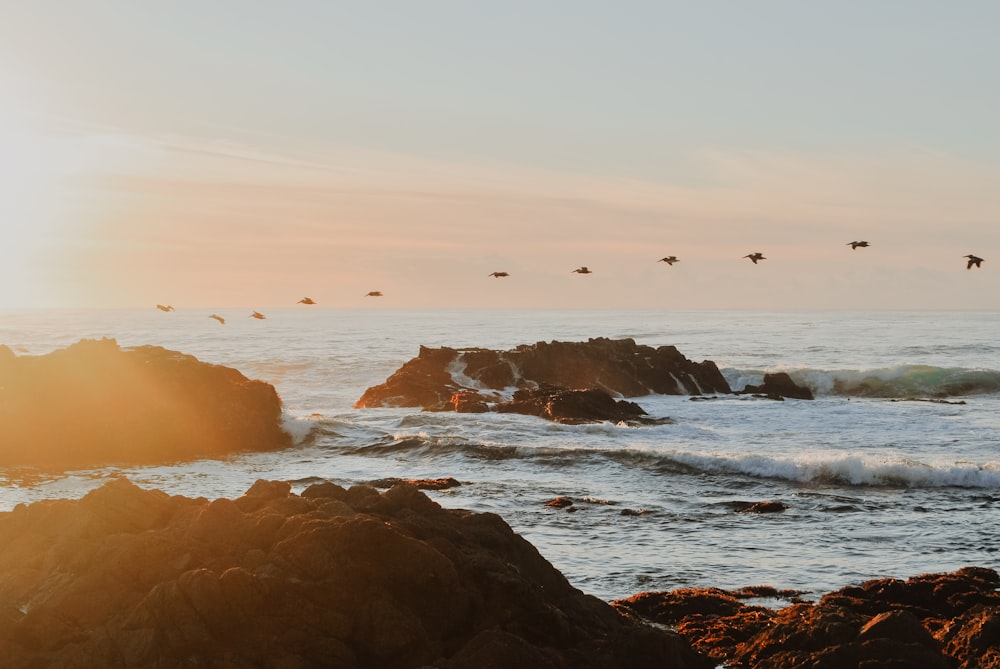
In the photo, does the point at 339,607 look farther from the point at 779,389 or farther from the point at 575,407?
the point at 779,389

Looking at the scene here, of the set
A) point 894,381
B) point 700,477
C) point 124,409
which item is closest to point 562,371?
point 894,381

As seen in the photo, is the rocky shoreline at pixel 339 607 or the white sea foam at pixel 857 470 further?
the white sea foam at pixel 857 470

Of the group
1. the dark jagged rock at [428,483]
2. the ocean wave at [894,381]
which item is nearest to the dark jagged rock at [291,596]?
the dark jagged rock at [428,483]

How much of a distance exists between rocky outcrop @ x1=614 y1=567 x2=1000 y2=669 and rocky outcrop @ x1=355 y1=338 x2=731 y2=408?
36.7 m

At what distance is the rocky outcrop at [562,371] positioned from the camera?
53.8 metres

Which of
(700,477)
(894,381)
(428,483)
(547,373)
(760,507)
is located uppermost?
(547,373)

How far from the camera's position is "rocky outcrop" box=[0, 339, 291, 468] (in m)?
34.5

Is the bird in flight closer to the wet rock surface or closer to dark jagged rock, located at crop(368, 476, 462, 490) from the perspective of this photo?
dark jagged rock, located at crop(368, 476, 462, 490)

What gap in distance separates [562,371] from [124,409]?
83.7 ft

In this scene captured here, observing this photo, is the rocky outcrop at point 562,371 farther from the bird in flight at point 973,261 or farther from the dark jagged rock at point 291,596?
the dark jagged rock at point 291,596

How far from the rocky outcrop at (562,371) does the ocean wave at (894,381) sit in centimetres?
Answer: 807

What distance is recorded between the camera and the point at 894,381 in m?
64.6

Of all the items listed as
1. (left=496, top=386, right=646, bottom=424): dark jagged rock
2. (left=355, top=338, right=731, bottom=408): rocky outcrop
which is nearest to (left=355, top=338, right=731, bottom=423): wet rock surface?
(left=355, top=338, right=731, bottom=408): rocky outcrop

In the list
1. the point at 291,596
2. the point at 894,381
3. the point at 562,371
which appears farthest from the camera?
the point at 894,381
